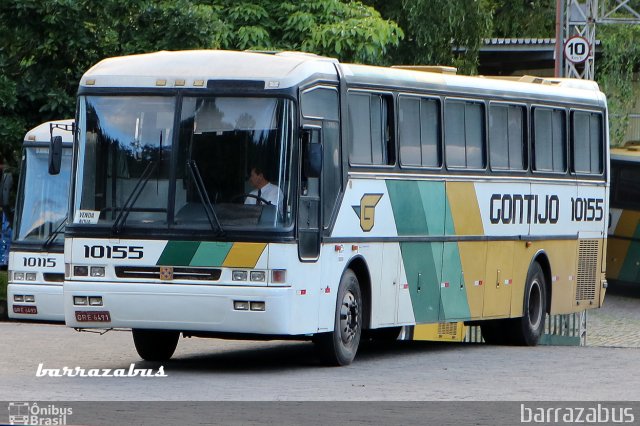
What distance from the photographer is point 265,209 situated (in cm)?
1465

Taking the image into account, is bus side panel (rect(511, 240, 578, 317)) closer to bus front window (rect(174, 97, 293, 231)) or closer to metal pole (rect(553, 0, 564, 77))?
bus front window (rect(174, 97, 293, 231))

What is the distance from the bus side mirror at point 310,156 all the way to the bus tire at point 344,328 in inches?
56.2

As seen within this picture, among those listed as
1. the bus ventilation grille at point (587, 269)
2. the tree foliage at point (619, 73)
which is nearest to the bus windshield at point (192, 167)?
the bus ventilation grille at point (587, 269)

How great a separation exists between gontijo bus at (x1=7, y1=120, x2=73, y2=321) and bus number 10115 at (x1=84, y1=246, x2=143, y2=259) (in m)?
5.77

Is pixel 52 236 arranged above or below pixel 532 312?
above

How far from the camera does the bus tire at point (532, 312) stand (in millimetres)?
20750

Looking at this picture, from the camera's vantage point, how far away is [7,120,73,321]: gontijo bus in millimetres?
20797

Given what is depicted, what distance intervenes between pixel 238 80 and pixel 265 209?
49.8 inches

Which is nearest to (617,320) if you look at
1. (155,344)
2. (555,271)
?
(555,271)

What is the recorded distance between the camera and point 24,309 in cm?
2081

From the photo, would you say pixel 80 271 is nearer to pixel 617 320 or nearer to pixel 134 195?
pixel 134 195

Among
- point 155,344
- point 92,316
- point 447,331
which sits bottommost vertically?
point 447,331

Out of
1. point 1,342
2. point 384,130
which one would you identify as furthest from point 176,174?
point 1,342

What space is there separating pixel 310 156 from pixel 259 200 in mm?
654
